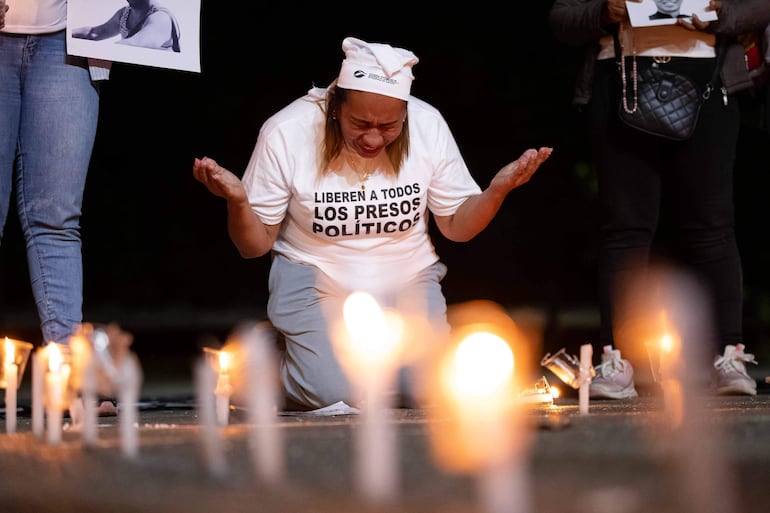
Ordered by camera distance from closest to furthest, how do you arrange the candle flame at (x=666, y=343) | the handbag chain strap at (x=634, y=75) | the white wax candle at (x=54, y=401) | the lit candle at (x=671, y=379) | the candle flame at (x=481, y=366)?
the candle flame at (x=481, y=366)
the white wax candle at (x=54, y=401)
the lit candle at (x=671, y=379)
the candle flame at (x=666, y=343)
the handbag chain strap at (x=634, y=75)

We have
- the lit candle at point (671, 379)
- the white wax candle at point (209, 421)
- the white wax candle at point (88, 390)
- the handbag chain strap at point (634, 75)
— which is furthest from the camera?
the handbag chain strap at point (634, 75)

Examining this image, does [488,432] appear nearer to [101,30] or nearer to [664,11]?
[101,30]

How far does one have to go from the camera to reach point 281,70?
20.6ft

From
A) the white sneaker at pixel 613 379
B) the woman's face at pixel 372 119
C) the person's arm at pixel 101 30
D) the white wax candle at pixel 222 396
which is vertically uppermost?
the person's arm at pixel 101 30

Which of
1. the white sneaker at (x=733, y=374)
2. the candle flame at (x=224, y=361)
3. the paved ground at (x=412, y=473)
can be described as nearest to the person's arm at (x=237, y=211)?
the candle flame at (x=224, y=361)

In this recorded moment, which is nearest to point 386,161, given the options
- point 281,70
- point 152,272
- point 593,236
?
point 281,70

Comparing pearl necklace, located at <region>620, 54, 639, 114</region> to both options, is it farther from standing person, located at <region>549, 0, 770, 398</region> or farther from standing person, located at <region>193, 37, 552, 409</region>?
standing person, located at <region>193, 37, 552, 409</region>

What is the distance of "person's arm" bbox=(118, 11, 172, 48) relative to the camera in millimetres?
2899

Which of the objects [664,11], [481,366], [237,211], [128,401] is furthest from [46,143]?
[481,366]

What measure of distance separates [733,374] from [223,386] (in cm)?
141

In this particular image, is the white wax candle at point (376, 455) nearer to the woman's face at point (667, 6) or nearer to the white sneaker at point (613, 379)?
the white sneaker at point (613, 379)

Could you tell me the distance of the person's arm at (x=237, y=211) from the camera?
2.64 meters

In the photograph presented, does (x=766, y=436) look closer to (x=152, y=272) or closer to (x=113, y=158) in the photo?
(x=113, y=158)

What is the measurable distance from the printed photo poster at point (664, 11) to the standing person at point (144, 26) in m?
1.12
